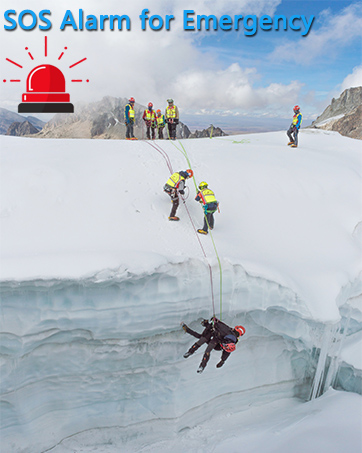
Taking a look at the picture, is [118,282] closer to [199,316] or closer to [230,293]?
[199,316]

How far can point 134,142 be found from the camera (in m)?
9.35

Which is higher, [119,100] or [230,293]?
[119,100]

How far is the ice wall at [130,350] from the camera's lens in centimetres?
496

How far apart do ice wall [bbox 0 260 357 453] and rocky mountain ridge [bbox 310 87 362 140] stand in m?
36.6

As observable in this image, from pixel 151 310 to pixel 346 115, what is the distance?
136ft

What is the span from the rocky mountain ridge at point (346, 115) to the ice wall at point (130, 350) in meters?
36.6

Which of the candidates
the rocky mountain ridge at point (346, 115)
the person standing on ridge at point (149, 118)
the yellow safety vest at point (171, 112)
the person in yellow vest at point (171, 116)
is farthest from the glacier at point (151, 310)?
the rocky mountain ridge at point (346, 115)

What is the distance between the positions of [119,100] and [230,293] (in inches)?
4053

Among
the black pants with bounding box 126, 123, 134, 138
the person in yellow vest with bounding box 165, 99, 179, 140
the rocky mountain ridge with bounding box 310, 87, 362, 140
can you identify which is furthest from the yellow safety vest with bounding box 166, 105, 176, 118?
the rocky mountain ridge with bounding box 310, 87, 362, 140

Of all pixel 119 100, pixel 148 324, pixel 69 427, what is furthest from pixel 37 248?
pixel 119 100

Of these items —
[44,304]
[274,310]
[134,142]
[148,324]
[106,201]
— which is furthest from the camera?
[134,142]

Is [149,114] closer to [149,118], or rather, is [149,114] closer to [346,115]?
[149,118]

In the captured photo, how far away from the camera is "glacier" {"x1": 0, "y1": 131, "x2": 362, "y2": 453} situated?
500 cm

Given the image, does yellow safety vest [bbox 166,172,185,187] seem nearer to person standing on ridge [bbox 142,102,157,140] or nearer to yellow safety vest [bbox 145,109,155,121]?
person standing on ridge [bbox 142,102,157,140]
